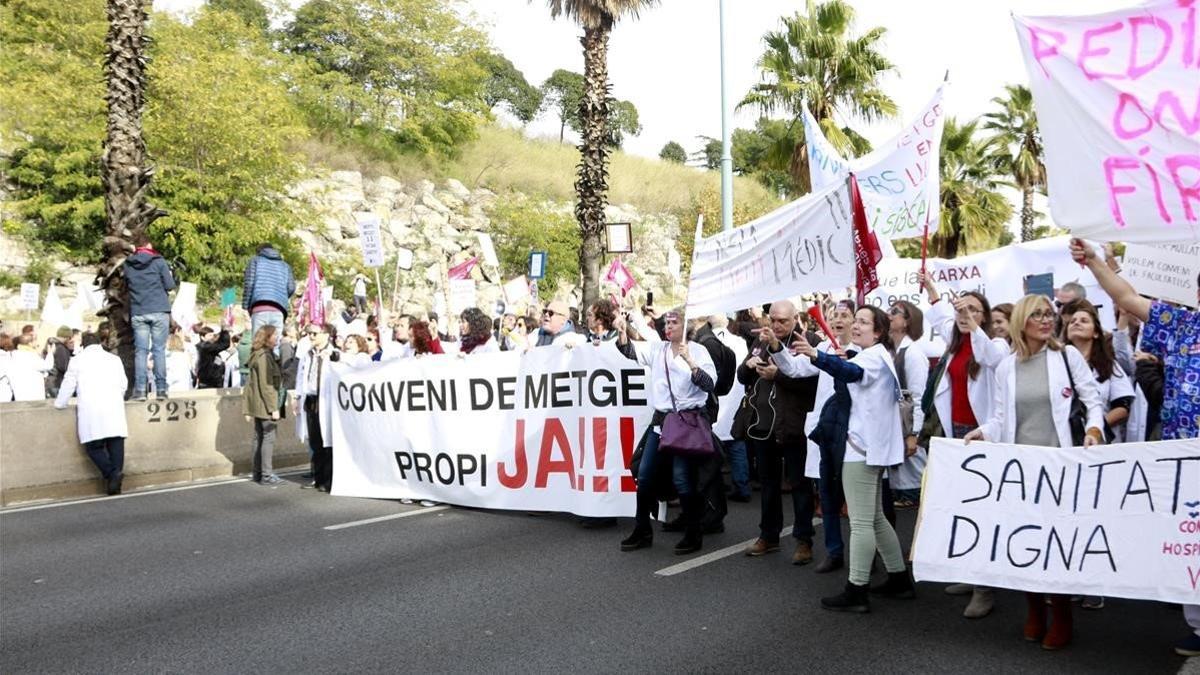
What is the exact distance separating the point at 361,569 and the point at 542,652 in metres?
2.32

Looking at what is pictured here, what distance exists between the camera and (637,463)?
720 cm

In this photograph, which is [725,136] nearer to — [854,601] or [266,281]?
[266,281]

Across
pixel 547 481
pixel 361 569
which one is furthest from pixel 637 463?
pixel 361 569

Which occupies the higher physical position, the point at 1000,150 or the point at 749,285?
the point at 1000,150

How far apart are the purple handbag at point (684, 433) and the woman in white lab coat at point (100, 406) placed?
251 inches

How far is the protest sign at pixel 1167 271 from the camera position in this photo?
627 cm

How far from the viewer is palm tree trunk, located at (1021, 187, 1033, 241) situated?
32969mm

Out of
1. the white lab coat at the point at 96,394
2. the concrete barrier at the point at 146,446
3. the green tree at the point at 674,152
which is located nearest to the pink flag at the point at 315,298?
the concrete barrier at the point at 146,446

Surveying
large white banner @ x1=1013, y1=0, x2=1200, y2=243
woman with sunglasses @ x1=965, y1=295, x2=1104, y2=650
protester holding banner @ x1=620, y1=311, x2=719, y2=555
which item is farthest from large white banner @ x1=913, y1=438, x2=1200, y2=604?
protester holding banner @ x1=620, y1=311, x2=719, y2=555

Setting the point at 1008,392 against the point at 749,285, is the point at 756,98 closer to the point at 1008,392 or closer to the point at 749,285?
the point at 749,285

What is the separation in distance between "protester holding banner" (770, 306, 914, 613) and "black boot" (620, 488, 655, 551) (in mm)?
1892

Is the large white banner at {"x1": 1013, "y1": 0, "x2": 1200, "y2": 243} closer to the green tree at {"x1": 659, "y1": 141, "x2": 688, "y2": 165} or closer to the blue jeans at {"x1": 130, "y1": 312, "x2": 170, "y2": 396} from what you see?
the blue jeans at {"x1": 130, "y1": 312, "x2": 170, "y2": 396}

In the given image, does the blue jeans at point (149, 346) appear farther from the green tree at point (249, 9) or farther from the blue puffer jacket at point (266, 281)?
the green tree at point (249, 9)

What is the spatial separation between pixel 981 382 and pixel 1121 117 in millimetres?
1790
